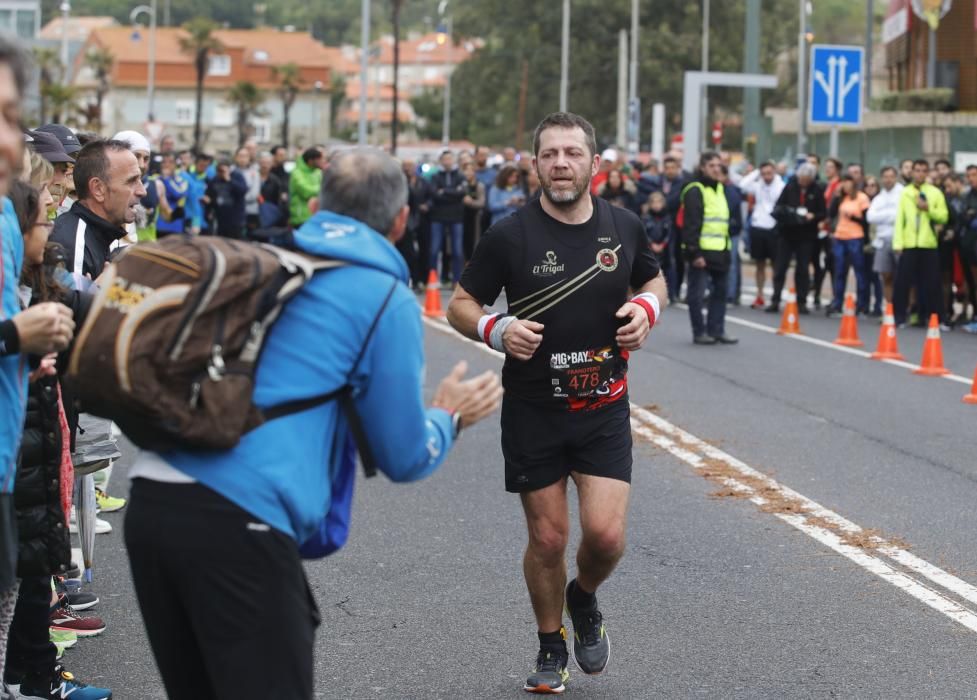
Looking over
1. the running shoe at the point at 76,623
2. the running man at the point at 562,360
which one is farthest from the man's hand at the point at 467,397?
the running shoe at the point at 76,623

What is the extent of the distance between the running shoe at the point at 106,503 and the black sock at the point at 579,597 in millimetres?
3774

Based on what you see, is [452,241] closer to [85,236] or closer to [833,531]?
[833,531]

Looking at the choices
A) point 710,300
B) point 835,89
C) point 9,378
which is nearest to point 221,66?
point 835,89

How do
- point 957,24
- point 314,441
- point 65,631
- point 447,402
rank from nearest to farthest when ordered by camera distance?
point 314,441
point 447,402
point 65,631
point 957,24

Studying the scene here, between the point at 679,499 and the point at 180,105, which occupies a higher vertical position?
the point at 180,105

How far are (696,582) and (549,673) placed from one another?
166 cm

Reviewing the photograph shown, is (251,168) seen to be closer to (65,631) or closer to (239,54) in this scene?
(65,631)

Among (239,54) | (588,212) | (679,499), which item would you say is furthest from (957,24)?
(239,54)

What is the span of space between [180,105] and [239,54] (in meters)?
6.05

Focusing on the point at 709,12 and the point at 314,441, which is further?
the point at 709,12

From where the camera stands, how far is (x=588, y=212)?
5.97 meters

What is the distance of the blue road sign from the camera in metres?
23.7

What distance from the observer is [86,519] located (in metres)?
7.34

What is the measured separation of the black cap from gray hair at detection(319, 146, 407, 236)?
3466 mm
